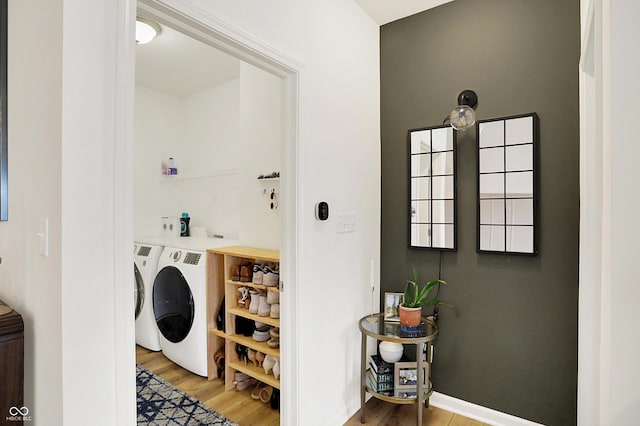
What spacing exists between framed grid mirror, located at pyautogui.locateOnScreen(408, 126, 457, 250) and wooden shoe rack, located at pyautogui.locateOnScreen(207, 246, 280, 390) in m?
0.99

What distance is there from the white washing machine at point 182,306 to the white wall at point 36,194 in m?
1.28

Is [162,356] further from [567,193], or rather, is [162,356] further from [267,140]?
[567,193]

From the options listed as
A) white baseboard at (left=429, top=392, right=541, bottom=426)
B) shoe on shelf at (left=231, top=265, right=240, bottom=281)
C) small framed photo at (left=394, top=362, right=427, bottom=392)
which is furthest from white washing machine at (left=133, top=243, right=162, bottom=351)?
white baseboard at (left=429, top=392, right=541, bottom=426)

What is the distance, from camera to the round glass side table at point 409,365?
1811 mm

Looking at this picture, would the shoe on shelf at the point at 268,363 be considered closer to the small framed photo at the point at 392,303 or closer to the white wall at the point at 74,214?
the small framed photo at the point at 392,303

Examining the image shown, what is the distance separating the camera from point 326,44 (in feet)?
5.96

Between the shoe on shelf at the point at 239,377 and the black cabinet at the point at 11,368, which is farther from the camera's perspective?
the shoe on shelf at the point at 239,377

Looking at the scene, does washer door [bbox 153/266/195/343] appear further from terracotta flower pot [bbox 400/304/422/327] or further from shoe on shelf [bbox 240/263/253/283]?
terracotta flower pot [bbox 400/304/422/327]

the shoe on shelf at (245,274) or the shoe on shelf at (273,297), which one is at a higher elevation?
the shoe on shelf at (245,274)

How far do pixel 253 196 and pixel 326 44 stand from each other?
48.2 inches

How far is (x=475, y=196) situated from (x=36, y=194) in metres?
2.08

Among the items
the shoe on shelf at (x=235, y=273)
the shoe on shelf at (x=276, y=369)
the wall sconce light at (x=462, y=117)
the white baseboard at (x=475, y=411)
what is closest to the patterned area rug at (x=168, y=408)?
the shoe on shelf at (x=276, y=369)

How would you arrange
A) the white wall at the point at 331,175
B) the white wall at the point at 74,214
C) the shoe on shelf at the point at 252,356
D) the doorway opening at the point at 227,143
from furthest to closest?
the shoe on shelf at the point at 252,356, the white wall at the point at 331,175, the doorway opening at the point at 227,143, the white wall at the point at 74,214

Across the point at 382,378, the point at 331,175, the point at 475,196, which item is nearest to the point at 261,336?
the point at 382,378
